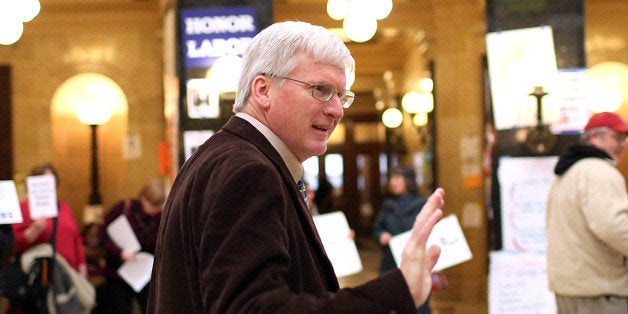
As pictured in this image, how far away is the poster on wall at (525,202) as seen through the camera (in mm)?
6348

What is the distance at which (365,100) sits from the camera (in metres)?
21.8

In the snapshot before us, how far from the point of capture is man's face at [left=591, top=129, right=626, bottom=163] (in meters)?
4.45

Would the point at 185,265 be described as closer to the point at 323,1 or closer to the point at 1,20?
the point at 1,20

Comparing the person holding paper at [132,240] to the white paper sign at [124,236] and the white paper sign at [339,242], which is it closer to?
the white paper sign at [124,236]

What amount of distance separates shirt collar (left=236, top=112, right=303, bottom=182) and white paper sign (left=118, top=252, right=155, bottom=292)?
535cm

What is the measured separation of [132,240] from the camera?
275 inches

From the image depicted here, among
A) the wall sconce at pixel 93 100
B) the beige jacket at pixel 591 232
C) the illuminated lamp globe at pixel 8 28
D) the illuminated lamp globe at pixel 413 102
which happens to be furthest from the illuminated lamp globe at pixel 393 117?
the beige jacket at pixel 591 232

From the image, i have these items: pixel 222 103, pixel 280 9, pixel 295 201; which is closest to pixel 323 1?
pixel 280 9

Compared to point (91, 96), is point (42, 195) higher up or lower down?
lower down

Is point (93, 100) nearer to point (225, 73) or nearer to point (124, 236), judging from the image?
point (225, 73)

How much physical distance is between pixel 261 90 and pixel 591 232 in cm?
300

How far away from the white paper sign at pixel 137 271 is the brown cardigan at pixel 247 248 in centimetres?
536

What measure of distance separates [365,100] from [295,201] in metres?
20.2

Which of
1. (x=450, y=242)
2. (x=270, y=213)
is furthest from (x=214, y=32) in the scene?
(x=270, y=213)
